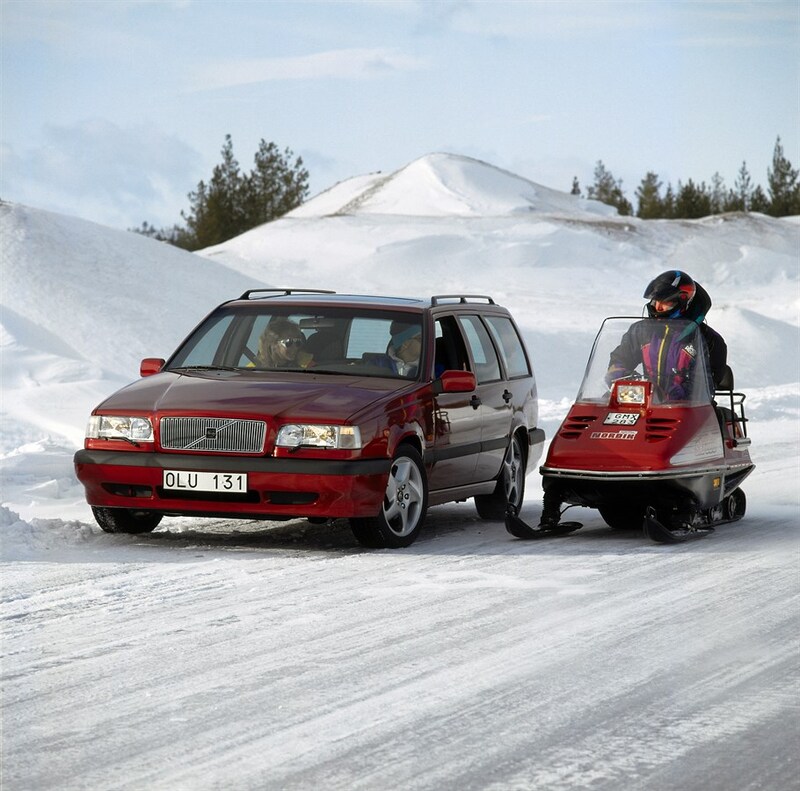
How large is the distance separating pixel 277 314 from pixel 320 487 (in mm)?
2054

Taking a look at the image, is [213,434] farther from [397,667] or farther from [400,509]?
[397,667]

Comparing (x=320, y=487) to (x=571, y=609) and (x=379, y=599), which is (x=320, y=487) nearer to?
(x=379, y=599)

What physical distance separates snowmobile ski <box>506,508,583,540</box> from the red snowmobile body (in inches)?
6.8

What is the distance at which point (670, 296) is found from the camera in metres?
10.8

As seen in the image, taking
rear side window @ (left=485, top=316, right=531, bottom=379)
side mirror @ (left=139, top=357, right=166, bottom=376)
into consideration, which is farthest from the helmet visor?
side mirror @ (left=139, top=357, right=166, bottom=376)

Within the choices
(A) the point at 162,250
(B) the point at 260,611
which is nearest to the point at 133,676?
(B) the point at 260,611

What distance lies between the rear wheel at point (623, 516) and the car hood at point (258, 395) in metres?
1.84

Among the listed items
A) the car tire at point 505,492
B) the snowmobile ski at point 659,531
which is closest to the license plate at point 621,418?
the snowmobile ski at point 659,531

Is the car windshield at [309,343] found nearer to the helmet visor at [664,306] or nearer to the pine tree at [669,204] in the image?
the helmet visor at [664,306]

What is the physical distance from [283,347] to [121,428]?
146 cm

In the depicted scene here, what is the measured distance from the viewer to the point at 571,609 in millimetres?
7660

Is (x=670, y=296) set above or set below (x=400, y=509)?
above

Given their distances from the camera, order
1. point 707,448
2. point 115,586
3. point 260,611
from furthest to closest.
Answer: point 707,448, point 115,586, point 260,611

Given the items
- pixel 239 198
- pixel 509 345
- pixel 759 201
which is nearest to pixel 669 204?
pixel 759 201
